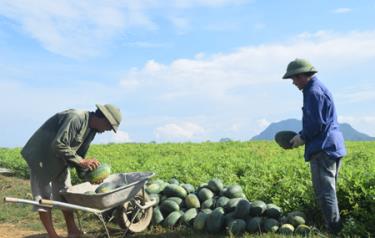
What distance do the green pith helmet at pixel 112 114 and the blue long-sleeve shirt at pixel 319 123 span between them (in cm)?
249

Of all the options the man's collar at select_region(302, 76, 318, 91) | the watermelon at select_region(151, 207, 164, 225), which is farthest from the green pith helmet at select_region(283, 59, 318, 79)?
the watermelon at select_region(151, 207, 164, 225)

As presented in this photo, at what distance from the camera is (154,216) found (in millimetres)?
8258

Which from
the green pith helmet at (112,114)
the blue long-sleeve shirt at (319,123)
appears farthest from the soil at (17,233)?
the blue long-sleeve shirt at (319,123)

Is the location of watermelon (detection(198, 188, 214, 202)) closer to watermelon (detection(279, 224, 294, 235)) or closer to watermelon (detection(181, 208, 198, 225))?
watermelon (detection(181, 208, 198, 225))

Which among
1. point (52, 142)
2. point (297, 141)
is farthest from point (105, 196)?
point (297, 141)

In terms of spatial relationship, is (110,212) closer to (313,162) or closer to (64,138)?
(64,138)

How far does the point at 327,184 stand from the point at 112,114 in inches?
118

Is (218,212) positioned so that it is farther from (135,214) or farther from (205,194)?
(135,214)

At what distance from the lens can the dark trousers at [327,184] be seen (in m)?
6.41

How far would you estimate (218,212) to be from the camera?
7.57m

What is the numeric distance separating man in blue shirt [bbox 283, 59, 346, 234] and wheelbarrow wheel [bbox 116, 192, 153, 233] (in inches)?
105

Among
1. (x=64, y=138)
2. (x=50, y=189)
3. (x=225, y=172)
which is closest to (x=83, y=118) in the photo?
(x=64, y=138)

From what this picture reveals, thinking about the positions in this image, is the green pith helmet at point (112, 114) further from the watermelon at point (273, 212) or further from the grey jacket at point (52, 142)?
the watermelon at point (273, 212)

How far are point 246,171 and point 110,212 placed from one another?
154 inches
